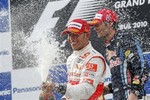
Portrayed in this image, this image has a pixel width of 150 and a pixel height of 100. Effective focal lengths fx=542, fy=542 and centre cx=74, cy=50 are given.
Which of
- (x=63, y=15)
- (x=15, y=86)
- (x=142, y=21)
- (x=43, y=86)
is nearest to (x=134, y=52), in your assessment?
(x=43, y=86)

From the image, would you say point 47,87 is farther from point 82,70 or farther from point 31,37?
point 31,37

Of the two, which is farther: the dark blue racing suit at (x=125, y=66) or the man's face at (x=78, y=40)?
the dark blue racing suit at (x=125, y=66)

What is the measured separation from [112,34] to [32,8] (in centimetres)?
318

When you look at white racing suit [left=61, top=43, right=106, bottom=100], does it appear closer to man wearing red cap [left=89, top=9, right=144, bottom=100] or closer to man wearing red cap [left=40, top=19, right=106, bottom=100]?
man wearing red cap [left=40, top=19, right=106, bottom=100]

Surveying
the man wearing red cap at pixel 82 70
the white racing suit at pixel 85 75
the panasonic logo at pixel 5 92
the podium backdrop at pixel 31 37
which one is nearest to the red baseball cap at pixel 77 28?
the man wearing red cap at pixel 82 70

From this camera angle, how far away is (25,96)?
295 inches

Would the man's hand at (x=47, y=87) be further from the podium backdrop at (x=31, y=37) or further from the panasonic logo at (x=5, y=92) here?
the panasonic logo at (x=5, y=92)

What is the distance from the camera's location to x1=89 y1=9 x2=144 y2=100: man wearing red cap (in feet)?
13.8

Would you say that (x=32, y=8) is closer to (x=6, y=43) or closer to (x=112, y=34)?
(x=6, y=43)

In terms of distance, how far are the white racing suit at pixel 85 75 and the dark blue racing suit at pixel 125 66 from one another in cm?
29

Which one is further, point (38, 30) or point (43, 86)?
point (38, 30)

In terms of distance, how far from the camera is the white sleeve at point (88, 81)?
12.7 ft

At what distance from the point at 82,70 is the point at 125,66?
0.46 metres

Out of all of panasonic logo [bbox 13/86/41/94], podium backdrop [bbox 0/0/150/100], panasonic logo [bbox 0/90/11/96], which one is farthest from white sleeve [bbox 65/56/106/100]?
panasonic logo [bbox 0/90/11/96]
